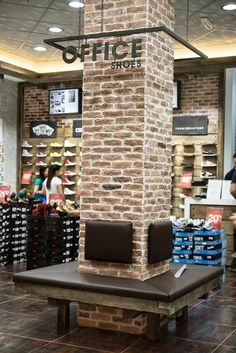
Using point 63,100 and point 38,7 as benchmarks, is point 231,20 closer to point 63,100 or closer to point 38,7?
point 38,7

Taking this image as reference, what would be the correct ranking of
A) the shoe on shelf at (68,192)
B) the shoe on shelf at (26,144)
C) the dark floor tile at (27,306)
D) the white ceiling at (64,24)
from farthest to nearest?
the shoe on shelf at (26,144) → the shoe on shelf at (68,192) → the white ceiling at (64,24) → the dark floor tile at (27,306)

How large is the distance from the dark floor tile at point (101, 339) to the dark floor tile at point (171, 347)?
107 millimetres

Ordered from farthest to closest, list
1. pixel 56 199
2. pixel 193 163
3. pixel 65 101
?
pixel 65 101 < pixel 193 163 < pixel 56 199

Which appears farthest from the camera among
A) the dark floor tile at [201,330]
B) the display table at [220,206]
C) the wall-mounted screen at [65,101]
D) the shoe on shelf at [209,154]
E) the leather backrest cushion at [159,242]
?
the wall-mounted screen at [65,101]

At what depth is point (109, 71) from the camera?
17.4 feet

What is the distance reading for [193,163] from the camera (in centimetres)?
1282

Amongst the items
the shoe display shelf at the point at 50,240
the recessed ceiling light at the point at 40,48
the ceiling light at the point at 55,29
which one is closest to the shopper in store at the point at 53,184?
the shoe display shelf at the point at 50,240

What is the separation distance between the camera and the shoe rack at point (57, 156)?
1425cm

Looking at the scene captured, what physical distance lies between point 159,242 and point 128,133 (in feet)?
3.65

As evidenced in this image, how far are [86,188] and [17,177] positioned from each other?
32.4 feet

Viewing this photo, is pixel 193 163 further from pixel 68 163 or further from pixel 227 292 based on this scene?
pixel 227 292

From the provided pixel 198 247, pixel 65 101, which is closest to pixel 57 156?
pixel 65 101

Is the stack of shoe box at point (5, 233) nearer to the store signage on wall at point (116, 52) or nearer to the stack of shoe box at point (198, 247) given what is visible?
the stack of shoe box at point (198, 247)

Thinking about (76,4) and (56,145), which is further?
(56,145)
